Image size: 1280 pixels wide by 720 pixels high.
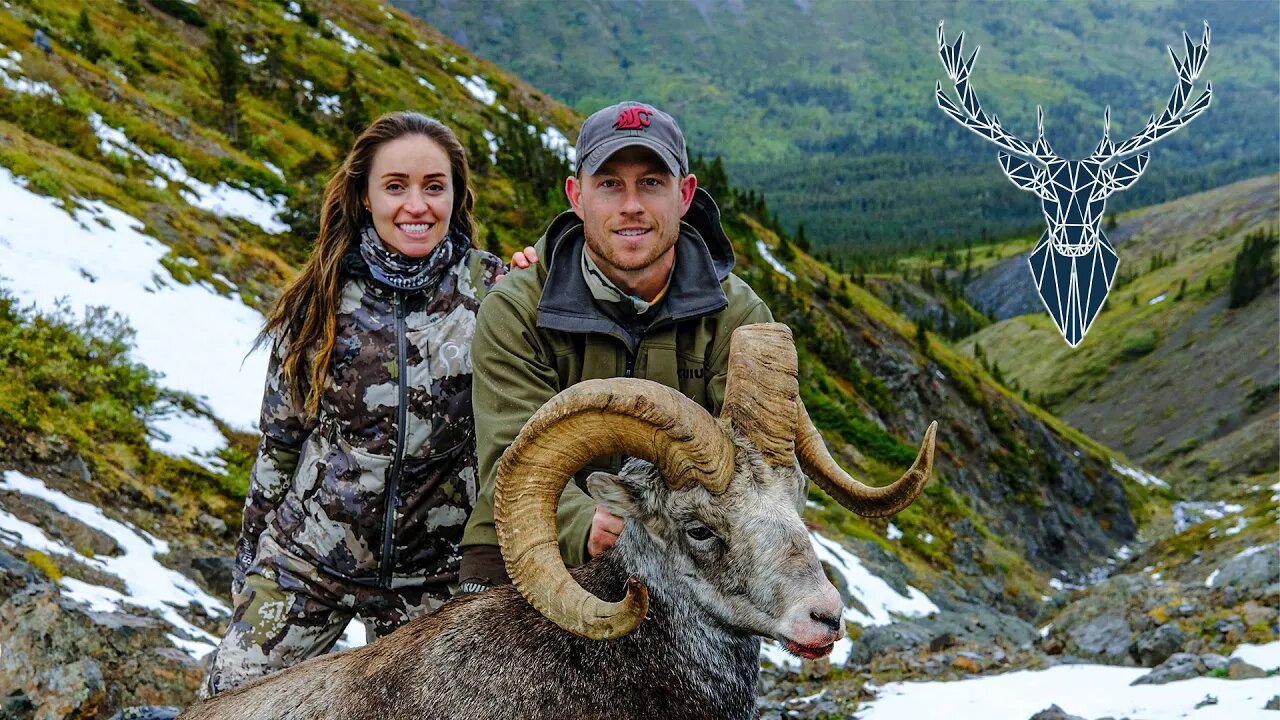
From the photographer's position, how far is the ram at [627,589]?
468 cm

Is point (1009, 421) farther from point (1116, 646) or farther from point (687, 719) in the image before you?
point (687, 719)

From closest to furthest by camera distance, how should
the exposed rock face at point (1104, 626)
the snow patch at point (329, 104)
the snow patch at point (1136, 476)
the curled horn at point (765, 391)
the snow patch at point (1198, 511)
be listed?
1. the curled horn at point (765, 391)
2. the exposed rock face at point (1104, 626)
3. the snow patch at point (329, 104)
4. the snow patch at point (1198, 511)
5. the snow patch at point (1136, 476)

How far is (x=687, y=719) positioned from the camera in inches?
197

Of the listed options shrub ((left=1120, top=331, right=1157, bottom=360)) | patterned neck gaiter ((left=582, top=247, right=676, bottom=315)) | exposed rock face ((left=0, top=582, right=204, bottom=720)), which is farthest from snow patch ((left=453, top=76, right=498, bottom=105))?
shrub ((left=1120, top=331, right=1157, bottom=360))

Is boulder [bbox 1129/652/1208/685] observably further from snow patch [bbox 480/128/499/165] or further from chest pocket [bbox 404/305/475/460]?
snow patch [bbox 480/128/499/165]

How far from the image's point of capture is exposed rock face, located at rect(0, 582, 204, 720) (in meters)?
6.85

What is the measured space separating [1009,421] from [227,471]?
61658 millimetres

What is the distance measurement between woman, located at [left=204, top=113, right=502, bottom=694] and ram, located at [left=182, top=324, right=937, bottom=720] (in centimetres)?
78

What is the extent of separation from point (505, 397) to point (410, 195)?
1.62 m

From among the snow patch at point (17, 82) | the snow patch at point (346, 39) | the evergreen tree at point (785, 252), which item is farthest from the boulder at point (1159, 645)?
the snow patch at point (346, 39)

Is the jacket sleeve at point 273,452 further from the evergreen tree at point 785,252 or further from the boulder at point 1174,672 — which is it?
the evergreen tree at point 785,252

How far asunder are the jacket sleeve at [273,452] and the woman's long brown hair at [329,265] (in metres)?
0.09

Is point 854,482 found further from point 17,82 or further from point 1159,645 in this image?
point 17,82

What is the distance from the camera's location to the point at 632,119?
550 centimetres
